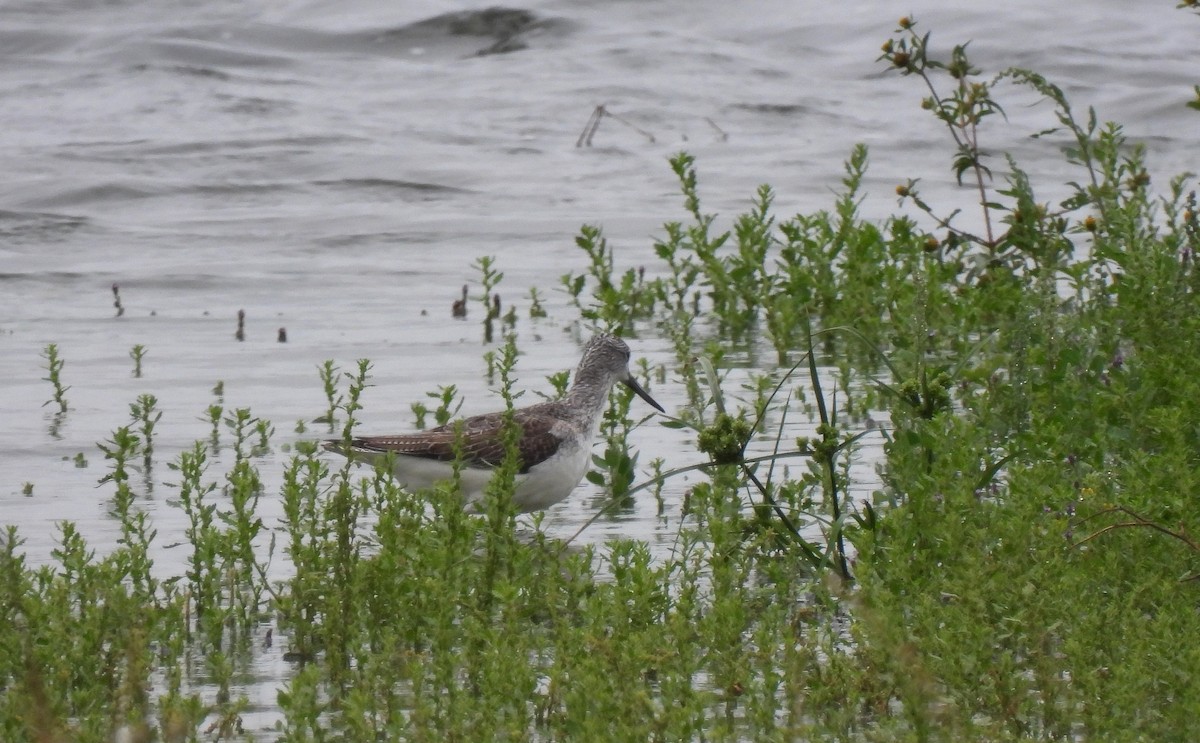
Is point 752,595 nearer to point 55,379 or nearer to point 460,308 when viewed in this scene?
point 55,379

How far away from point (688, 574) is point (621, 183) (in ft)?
39.9

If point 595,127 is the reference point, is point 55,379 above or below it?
below

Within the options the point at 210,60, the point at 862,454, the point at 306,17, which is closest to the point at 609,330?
the point at 862,454

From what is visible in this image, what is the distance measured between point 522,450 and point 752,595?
6.09 feet

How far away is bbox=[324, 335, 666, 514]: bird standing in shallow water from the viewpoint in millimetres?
7547

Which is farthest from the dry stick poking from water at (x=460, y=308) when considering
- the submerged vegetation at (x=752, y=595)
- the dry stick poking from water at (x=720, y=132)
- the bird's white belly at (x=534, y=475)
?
the dry stick poking from water at (x=720, y=132)

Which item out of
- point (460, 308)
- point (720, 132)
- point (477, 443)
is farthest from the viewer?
point (720, 132)

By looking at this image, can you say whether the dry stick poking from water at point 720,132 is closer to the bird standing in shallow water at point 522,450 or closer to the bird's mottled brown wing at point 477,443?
the bird standing in shallow water at point 522,450

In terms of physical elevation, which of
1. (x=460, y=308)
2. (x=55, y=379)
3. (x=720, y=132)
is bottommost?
(x=460, y=308)

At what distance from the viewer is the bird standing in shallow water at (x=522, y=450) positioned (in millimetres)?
7547

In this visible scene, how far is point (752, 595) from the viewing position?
19.4ft

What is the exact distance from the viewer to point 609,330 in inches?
345

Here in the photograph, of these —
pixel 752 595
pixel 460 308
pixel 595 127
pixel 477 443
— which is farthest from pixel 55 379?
pixel 595 127

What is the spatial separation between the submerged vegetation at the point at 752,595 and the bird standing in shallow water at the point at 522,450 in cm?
16
